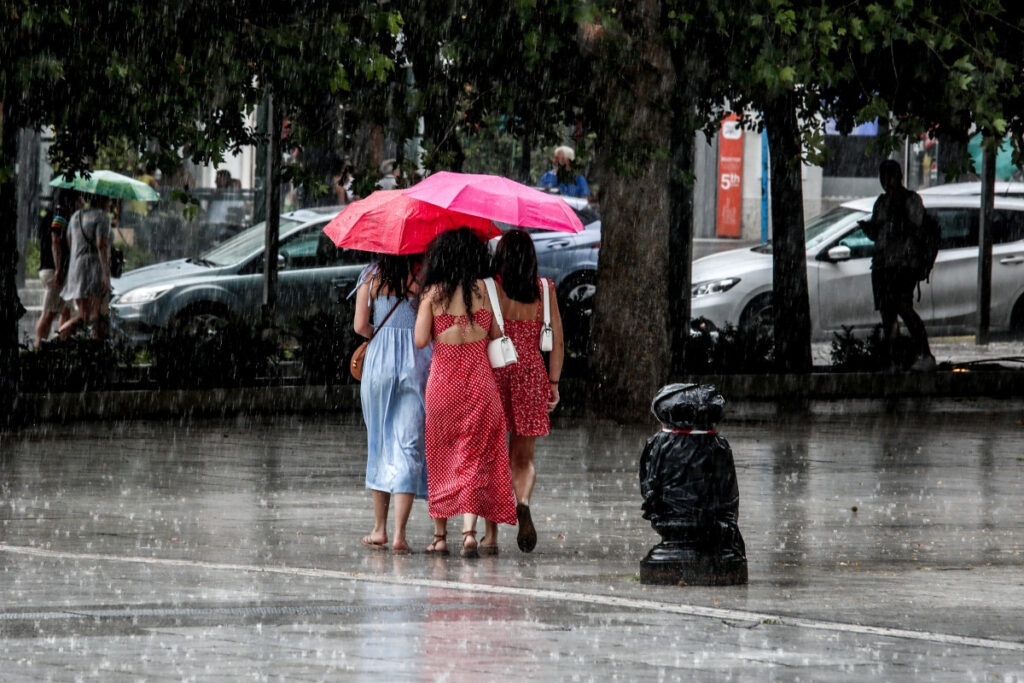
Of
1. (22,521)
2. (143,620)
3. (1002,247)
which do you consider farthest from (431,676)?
(1002,247)

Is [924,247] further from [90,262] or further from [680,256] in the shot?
[90,262]

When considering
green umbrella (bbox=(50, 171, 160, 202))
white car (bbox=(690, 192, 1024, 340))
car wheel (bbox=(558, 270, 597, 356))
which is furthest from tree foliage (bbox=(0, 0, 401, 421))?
white car (bbox=(690, 192, 1024, 340))

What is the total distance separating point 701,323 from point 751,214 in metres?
21.7

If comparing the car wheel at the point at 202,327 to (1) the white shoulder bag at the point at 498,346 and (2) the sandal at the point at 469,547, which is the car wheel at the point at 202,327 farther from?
(2) the sandal at the point at 469,547

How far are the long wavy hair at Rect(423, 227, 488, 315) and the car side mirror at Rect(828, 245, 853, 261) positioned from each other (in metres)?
13.3

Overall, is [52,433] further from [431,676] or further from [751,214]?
[751,214]

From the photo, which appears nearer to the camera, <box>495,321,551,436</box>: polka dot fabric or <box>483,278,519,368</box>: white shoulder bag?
<box>483,278,519,368</box>: white shoulder bag

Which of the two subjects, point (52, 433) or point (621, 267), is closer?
point (52, 433)

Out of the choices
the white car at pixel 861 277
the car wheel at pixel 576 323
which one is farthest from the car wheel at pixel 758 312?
the car wheel at pixel 576 323

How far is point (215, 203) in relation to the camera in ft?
82.0

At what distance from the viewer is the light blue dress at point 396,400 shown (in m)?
10.1

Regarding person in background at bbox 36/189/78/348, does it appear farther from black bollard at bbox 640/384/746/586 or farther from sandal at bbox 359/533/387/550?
black bollard at bbox 640/384/746/586

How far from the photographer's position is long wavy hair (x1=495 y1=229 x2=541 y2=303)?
1028cm

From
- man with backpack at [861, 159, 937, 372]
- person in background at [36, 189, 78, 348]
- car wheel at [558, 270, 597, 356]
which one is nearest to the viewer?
car wheel at [558, 270, 597, 356]
